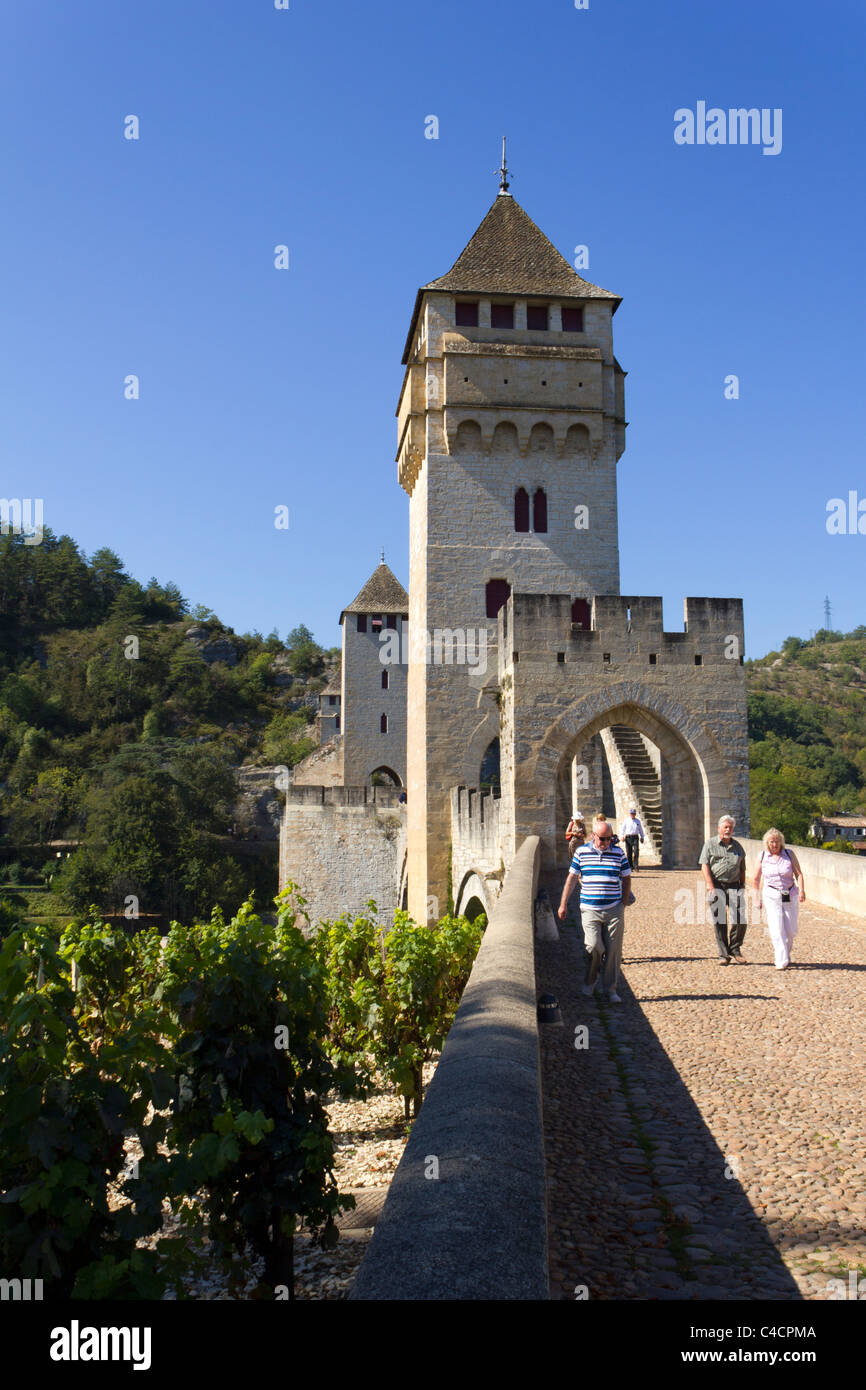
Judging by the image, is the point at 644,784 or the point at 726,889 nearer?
the point at 726,889

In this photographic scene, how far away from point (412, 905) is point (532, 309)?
42.9ft

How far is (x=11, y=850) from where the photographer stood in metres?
56.3

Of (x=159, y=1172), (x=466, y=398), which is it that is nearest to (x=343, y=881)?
(x=466, y=398)

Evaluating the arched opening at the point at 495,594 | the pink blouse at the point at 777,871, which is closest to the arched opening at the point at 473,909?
the arched opening at the point at 495,594

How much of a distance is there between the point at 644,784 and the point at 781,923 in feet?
37.4

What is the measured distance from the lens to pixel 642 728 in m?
14.1

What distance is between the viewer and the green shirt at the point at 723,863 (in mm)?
8070

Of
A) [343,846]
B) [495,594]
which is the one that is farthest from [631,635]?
[343,846]

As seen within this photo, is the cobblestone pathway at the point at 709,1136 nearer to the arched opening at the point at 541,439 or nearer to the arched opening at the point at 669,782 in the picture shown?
the arched opening at the point at 669,782

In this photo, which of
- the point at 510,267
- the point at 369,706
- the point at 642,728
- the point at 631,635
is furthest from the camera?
the point at 369,706

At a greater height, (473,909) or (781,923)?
(781,923)

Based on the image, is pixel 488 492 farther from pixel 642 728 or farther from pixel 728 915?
pixel 728 915

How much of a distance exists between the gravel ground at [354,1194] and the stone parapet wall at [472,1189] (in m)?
0.71

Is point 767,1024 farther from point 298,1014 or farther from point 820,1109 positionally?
point 298,1014
